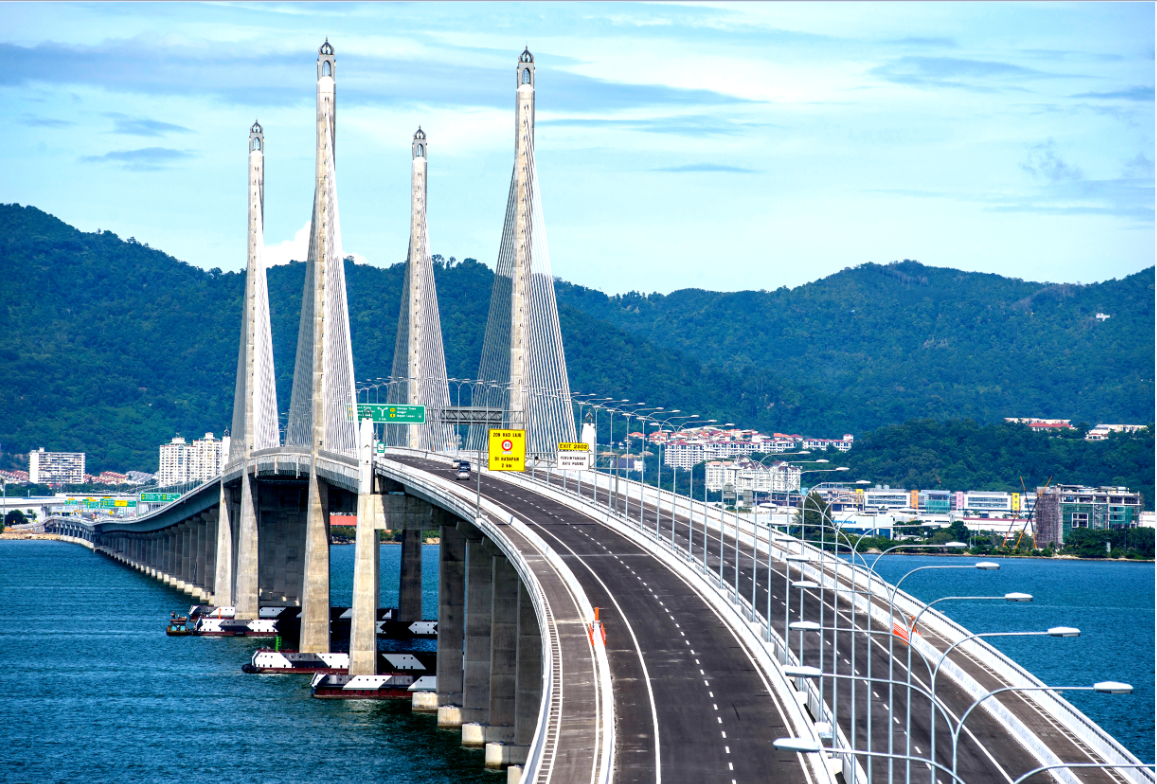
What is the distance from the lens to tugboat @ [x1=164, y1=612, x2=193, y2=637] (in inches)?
4931

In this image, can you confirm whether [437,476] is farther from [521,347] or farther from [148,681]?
[148,681]

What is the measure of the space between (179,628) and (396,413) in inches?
1206

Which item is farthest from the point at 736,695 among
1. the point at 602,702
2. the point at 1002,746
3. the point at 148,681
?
the point at 148,681

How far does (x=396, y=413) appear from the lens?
111m

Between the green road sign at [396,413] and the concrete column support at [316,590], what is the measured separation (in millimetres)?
6585

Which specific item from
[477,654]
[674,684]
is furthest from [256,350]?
[674,684]

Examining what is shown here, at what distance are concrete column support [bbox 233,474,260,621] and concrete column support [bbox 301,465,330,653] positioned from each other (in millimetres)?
26417

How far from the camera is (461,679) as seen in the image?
286 feet

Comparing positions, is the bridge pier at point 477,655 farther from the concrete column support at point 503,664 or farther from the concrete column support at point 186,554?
the concrete column support at point 186,554

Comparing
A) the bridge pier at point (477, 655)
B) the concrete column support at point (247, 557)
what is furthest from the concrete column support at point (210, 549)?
the bridge pier at point (477, 655)

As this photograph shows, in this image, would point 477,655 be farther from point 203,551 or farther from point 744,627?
point 203,551

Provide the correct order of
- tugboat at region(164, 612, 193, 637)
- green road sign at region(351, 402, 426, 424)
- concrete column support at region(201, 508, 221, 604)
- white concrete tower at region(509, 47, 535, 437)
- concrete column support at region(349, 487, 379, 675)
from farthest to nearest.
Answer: concrete column support at region(201, 508, 221, 604)
tugboat at region(164, 612, 193, 637)
green road sign at region(351, 402, 426, 424)
white concrete tower at region(509, 47, 535, 437)
concrete column support at region(349, 487, 379, 675)

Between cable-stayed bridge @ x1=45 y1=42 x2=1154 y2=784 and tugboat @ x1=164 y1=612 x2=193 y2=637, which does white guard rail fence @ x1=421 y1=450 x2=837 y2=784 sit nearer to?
cable-stayed bridge @ x1=45 y1=42 x2=1154 y2=784

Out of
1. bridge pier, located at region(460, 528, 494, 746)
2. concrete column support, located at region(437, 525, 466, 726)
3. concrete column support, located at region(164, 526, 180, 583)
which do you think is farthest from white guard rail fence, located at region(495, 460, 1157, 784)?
concrete column support, located at region(164, 526, 180, 583)
